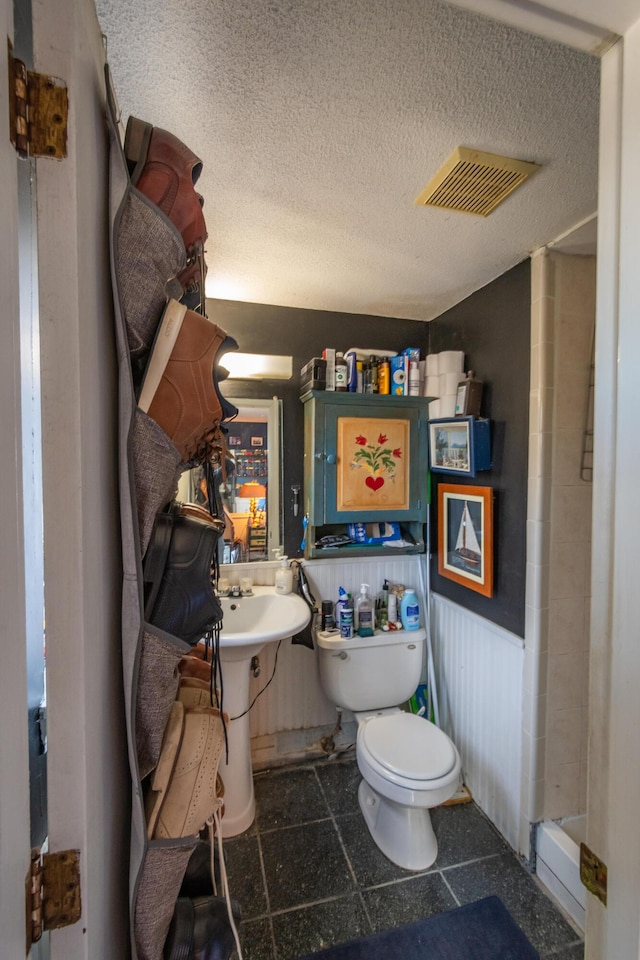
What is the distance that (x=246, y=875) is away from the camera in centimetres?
145

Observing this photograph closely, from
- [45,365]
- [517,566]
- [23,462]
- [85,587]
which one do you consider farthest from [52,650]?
[517,566]

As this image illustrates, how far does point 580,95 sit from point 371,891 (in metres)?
2.30

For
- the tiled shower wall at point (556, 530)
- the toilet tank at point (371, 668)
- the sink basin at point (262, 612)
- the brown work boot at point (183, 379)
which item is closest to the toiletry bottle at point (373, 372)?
the tiled shower wall at point (556, 530)

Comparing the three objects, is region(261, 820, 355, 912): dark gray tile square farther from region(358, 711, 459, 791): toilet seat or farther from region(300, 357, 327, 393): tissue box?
region(300, 357, 327, 393): tissue box

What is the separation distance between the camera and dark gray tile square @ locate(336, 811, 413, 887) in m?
1.44

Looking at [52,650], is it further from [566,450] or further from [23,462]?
[566,450]

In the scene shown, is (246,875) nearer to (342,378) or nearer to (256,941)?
(256,941)

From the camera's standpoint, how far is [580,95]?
87 centimetres

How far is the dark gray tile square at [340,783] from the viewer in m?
1.74

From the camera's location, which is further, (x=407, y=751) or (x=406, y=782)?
(x=407, y=751)

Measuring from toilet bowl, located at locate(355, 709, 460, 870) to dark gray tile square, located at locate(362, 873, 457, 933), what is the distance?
57mm

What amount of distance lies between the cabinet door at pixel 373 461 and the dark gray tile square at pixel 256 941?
1.36 metres

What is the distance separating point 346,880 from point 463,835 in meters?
0.50

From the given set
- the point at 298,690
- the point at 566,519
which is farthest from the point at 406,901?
the point at 566,519
